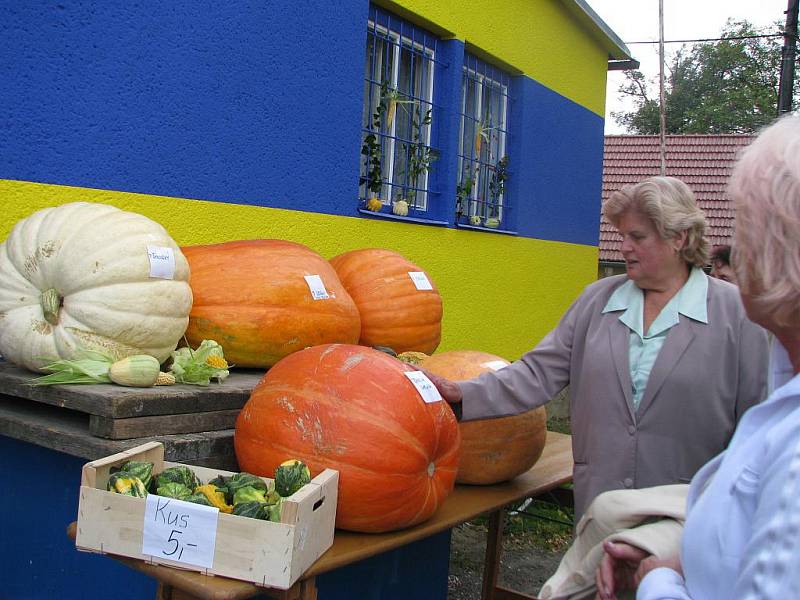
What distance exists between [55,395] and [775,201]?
217 centimetres

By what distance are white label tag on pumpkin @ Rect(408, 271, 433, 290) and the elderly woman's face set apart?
1240mm

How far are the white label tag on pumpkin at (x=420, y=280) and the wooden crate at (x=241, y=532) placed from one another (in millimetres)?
1901

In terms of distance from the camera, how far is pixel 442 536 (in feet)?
12.9

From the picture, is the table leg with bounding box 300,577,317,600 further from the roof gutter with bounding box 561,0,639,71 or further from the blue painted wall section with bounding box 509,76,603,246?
the roof gutter with bounding box 561,0,639,71

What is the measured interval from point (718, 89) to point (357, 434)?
48689 mm

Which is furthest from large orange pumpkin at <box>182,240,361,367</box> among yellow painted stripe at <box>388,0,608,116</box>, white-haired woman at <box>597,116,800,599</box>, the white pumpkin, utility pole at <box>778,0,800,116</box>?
utility pole at <box>778,0,800,116</box>

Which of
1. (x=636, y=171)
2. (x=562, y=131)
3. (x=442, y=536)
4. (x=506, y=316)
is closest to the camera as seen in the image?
(x=442, y=536)

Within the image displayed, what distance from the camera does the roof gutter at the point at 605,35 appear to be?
8.98 meters

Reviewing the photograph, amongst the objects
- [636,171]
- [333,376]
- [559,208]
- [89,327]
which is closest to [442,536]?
[333,376]

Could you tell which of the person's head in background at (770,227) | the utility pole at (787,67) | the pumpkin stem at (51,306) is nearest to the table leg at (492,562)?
the pumpkin stem at (51,306)

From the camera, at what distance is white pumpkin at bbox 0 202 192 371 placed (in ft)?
9.01

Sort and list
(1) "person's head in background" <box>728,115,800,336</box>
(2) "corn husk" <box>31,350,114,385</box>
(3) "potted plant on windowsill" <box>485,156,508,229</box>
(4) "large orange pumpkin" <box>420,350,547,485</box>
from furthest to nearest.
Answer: (3) "potted plant on windowsill" <box>485,156,508,229</box>
(4) "large orange pumpkin" <box>420,350,547,485</box>
(2) "corn husk" <box>31,350,114,385</box>
(1) "person's head in background" <box>728,115,800,336</box>

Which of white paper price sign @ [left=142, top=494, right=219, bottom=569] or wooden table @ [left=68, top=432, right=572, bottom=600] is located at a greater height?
white paper price sign @ [left=142, top=494, right=219, bottom=569]

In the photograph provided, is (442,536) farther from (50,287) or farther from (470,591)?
(50,287)
